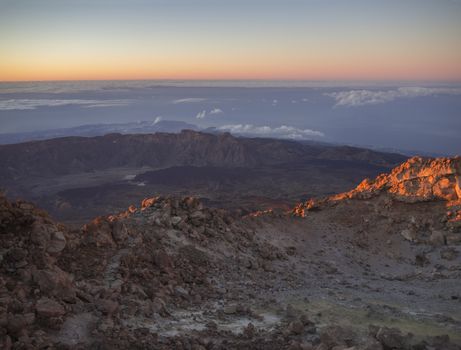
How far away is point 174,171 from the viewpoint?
11038cm

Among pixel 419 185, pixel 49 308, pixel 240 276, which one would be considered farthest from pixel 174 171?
pixel 49 308

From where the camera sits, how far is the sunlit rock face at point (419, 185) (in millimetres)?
22562

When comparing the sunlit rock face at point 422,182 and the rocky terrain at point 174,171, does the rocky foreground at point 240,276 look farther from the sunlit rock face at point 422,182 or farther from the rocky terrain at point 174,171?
the rocky terrain at point 174,171

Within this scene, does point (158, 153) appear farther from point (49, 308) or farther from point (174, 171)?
point (49, 308)

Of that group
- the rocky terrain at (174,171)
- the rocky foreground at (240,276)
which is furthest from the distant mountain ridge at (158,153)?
the rocky foreground at (240,276)

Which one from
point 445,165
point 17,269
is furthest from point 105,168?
point 17,269

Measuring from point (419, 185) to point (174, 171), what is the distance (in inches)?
3547

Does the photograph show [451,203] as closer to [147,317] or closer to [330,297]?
[330,297]

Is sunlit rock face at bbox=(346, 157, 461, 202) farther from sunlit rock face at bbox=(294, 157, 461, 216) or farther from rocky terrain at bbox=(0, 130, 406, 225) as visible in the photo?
rocky terrain at bbox=(0, 130, 406, 225)

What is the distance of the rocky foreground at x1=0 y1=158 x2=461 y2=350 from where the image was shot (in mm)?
8844

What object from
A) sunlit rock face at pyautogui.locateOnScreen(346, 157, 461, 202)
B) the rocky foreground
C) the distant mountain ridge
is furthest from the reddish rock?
the distant mountain ridge

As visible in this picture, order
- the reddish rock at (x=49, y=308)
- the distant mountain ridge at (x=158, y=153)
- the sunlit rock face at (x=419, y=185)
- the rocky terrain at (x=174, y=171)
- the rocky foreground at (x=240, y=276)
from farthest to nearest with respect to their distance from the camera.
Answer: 1. the distant mountain ridge at (x=158, y=153)
2. the rocky terrain at (x=174, y=171)
3. the sunlit rock face at (x=419, y=185)
4. the rocky foreground at (x=240, y=276)
5. the reddish rock at (x=49, y=308)

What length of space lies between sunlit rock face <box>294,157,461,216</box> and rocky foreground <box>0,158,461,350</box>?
92 mm

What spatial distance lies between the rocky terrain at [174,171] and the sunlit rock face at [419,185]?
39004 millimetres
